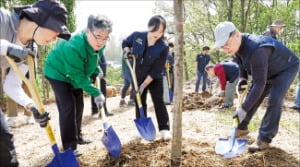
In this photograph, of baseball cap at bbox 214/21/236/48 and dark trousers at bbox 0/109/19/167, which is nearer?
dark trousers at bbox 0/109/19/167

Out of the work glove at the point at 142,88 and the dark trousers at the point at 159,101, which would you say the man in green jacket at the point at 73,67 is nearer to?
the work glove at the point at 142,88

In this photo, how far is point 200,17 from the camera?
61.4 ft

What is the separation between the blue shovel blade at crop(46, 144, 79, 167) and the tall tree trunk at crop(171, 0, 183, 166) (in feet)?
3.39

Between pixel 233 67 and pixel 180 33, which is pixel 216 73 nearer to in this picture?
pixel 233 67

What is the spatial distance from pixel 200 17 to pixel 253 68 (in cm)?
1622

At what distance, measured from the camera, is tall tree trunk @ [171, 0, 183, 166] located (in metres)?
2.72

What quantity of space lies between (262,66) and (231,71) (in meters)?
A: 3.52

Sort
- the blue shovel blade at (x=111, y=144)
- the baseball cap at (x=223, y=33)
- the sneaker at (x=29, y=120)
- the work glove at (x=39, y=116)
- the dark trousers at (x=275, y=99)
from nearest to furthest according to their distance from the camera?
1. the work glove at (x=39, y=116)
2. the baseball cap at (x=223, y=33)
3. the blue shovel blade at (x=111, y=144)
4. the dark trousers at (x=275, y=99)
5. the sneaker at (x=29, y=120)

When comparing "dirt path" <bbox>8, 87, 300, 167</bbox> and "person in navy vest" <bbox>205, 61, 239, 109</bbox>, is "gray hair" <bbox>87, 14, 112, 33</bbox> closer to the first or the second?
"dirt path" <bbox>8, 87, 300, 167</bbox>

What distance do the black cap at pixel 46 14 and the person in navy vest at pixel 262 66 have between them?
148 cm

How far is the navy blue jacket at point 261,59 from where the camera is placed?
3051mm

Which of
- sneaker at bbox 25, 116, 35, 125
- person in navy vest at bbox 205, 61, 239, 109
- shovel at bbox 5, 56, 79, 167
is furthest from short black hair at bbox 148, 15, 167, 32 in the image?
sneaker at bbox 25, 116, 35, 125

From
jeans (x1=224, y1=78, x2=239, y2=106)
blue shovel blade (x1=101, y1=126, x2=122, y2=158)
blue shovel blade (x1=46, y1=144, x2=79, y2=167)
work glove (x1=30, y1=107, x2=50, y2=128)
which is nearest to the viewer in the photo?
work glove (x1=30, y1=107, x2=50, y2=128)

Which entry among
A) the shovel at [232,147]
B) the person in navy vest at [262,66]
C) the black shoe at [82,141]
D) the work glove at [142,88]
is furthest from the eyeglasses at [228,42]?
the black shoe at [82,141]
